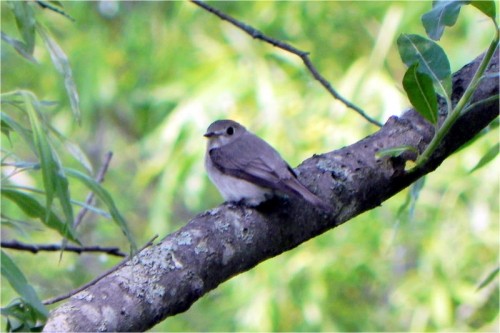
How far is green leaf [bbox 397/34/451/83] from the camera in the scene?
2357 millimetres

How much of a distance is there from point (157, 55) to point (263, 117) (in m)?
2.61

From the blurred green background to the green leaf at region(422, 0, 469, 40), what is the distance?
4.31m

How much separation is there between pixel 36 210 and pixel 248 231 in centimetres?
75

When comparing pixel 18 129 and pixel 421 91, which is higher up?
pixel 18 129

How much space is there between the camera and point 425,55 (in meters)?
2.37

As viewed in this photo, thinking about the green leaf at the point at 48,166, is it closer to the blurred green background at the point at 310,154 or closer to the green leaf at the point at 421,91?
the green leaf at the point at 421,91

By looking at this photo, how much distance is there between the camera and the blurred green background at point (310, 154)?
720 cm

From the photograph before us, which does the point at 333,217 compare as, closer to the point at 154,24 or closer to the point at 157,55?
the point at 157,55

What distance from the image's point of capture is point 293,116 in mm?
7461

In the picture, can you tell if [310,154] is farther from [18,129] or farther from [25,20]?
[18,129]

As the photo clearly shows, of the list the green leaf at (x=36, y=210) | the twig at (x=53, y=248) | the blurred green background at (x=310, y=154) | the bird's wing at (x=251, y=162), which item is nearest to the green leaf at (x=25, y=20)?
the green leaf at (x=36, y=210)

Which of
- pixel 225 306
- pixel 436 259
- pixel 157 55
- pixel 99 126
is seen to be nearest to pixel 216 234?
pixel 436 259

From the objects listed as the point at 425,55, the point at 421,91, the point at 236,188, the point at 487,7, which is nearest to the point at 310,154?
the point at 236,188

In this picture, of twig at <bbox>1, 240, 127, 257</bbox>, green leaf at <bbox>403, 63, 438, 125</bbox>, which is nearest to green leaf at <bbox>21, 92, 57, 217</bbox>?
twig at <bbox>1, 240, 127, 257</bbox>
